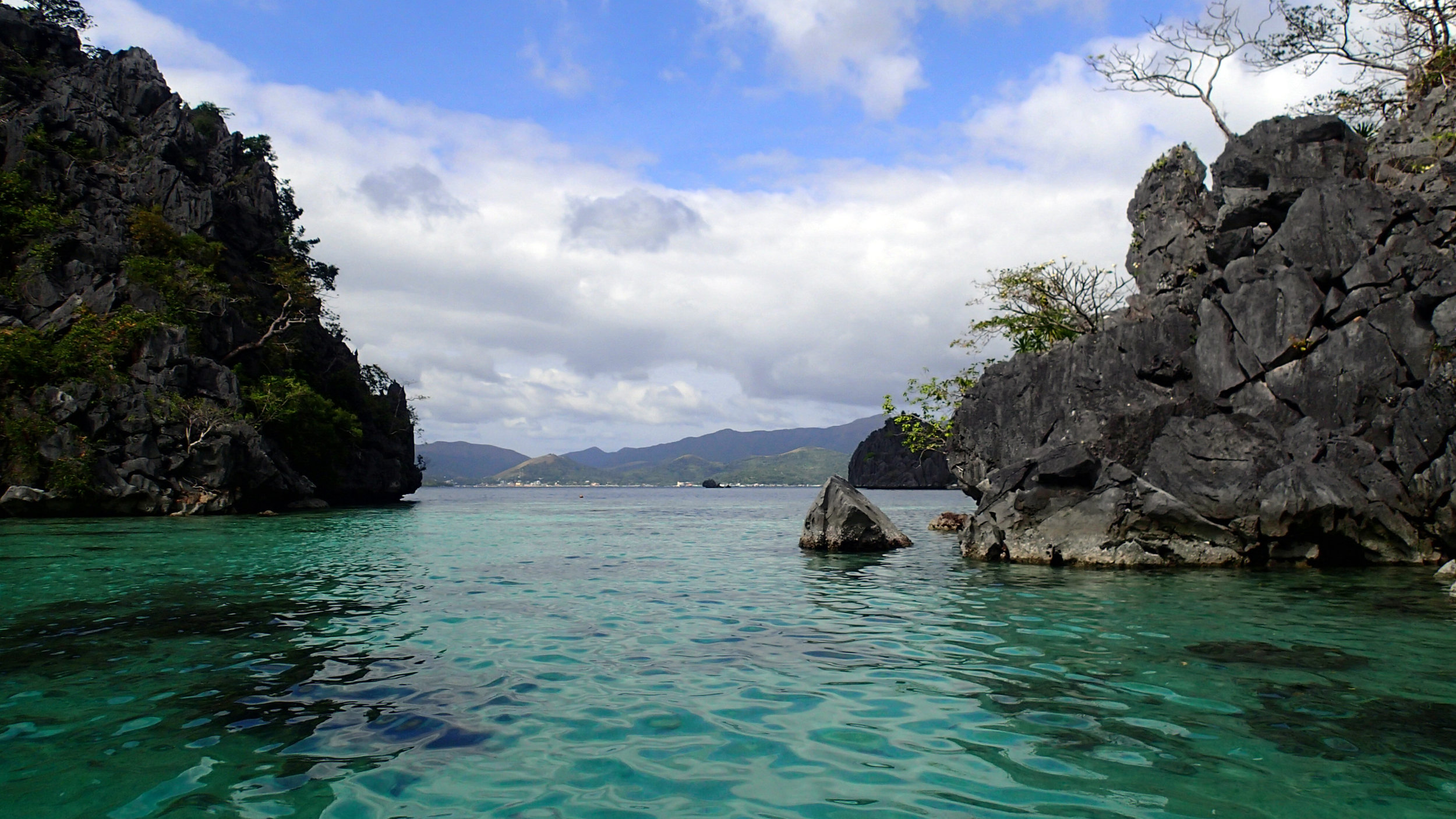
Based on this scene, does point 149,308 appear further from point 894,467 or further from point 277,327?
point 894,467

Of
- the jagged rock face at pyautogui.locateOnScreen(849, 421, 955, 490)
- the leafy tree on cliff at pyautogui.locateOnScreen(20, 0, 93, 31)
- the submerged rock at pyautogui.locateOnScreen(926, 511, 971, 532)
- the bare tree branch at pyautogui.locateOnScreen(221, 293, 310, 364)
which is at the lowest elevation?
the submerged rock at pyautogui.locateOnScreen(926, 511, 971, 532)

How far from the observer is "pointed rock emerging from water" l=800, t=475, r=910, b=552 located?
2350 cm

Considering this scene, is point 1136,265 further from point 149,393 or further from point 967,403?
point 149,393

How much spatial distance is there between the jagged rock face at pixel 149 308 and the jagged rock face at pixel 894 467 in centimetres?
10238

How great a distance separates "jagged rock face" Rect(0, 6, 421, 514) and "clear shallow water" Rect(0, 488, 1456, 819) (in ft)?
95.2

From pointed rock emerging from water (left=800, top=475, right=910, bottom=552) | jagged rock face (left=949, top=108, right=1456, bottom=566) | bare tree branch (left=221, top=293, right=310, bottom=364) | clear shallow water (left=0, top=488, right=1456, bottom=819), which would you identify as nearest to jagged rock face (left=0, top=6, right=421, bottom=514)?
bare tree branch (left=221, top=293, right=310, bottom=364)

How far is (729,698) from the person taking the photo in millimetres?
7723

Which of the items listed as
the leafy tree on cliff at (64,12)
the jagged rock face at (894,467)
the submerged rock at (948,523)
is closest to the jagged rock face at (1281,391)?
the submerged rock at (948,523)

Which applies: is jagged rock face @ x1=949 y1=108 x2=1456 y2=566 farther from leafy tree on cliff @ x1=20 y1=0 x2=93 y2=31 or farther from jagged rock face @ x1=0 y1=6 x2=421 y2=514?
leafy tree on cliff @ x1=20 y1=0 x2=93 y2=31

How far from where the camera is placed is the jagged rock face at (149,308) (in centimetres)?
3984

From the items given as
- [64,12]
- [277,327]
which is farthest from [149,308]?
[64,12]

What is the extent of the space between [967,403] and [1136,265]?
8320mm

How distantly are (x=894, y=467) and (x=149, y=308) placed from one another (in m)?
132

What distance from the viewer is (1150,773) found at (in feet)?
18.5
